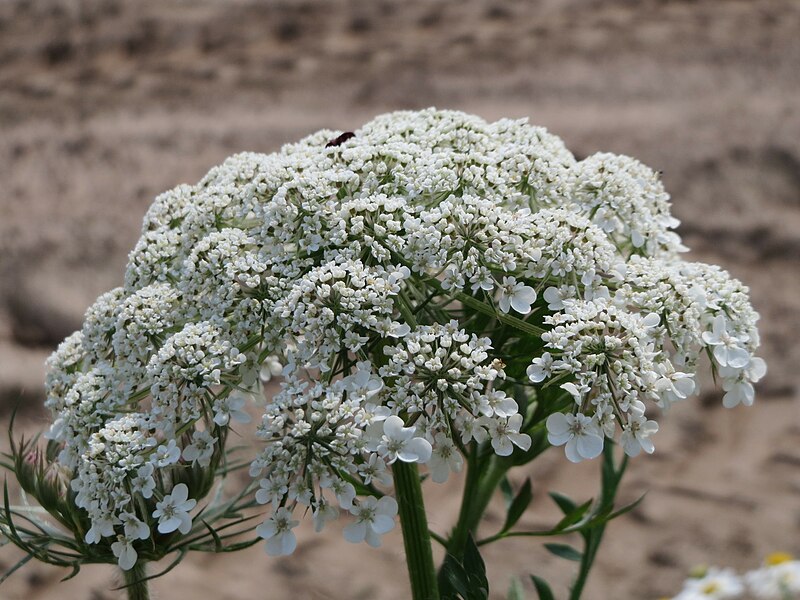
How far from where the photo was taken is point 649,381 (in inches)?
52.2

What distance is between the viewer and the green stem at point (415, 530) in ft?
5.05

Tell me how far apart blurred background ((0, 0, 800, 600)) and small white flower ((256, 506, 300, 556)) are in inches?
63.7

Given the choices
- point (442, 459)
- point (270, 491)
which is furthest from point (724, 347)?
point (270, 491)

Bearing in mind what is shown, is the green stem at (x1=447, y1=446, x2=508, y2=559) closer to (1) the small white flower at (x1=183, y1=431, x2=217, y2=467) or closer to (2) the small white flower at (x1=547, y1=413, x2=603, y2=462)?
(2) the small white flower at (x1=547, y1=413, x2=603, y2=462)

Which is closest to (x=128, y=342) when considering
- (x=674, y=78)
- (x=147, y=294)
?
(x=147, y=294)

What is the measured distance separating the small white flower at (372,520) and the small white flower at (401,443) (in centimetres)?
9

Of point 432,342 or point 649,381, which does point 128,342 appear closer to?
point 432,342

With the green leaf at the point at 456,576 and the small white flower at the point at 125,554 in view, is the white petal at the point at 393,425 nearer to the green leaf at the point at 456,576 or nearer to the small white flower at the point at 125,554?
the green leaf at the point at 456,576

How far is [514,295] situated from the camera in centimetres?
141

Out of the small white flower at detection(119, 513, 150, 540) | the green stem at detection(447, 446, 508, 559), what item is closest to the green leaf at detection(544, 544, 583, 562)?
the green stem at detection(447, 446, 508, 559)

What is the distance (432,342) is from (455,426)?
0.40ft

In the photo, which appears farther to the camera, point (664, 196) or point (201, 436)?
point (664, 196)

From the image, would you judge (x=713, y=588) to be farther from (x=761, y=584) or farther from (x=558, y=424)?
(x=558, y=424)

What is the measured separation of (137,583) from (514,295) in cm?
86
